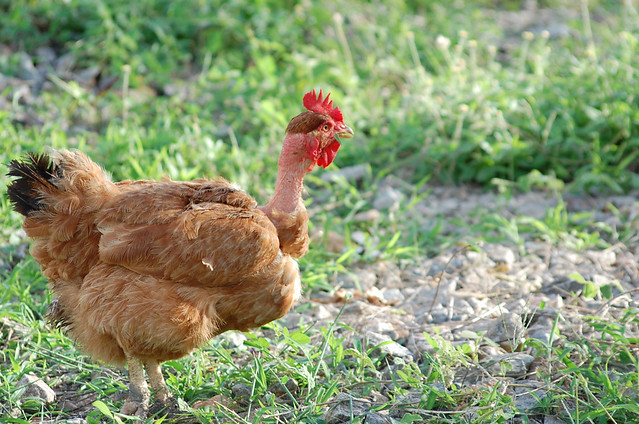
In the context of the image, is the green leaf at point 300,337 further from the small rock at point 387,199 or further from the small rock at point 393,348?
the small rock at point 387,199

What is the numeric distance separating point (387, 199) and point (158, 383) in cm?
253

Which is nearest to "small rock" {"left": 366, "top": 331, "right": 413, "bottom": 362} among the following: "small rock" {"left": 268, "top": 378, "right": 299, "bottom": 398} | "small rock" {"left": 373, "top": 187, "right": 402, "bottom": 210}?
"small rock" {"left": 268, "top": 378, "right": 299, "bottom": 398}

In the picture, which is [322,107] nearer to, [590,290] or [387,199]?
[590,290]

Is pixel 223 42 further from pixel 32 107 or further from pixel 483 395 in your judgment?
pixel 483 395

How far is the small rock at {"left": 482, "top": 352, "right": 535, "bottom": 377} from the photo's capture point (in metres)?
3.35

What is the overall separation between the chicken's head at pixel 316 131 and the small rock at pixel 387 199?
6.05 feet

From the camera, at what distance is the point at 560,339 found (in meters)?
3.58

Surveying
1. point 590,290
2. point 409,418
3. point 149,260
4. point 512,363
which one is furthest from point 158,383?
point 590,290

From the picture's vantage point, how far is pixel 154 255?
305cm

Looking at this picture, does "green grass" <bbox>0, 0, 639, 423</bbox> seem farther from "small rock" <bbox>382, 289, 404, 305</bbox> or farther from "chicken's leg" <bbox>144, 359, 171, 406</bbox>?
"small rock" <bbox>382, 289, 404, 305</bbox>

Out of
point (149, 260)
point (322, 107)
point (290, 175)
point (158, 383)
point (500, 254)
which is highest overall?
point (322, 107)

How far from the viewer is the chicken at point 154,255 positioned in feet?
9.99

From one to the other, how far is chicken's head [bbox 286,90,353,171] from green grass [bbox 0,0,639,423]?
848 millimetres

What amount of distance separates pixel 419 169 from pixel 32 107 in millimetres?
3402
